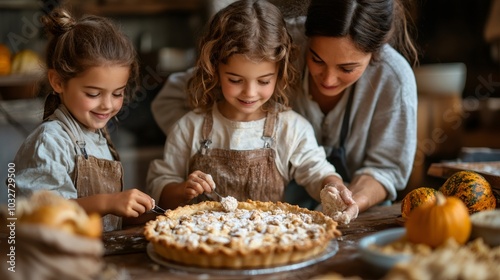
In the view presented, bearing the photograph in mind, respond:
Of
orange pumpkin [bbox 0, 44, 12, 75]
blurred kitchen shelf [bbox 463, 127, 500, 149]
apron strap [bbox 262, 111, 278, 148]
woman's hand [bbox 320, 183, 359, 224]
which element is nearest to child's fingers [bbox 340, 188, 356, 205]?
woman's hand [bbox 320, 183, 359, 224]

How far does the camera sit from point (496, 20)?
4758 millimetres

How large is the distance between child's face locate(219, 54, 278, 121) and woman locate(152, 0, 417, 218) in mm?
225

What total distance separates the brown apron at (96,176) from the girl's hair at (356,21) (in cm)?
86

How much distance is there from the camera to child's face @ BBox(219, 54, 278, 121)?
6.98ft

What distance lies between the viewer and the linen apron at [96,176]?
2.02 meters

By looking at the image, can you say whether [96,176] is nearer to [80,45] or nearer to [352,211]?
[80,45]

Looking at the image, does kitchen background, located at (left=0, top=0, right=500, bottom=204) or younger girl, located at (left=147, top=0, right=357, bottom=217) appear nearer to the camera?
younger girl, located at (left=147, top=0, right=357, bottom=217)

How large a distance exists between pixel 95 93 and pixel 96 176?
0.90ft

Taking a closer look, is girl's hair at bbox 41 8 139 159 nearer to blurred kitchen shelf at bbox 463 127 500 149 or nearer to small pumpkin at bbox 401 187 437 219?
Result: small pumpkin at bbox 401 187 437 219

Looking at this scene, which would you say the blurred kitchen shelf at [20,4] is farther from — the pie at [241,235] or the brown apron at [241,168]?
the pie at [241,235]

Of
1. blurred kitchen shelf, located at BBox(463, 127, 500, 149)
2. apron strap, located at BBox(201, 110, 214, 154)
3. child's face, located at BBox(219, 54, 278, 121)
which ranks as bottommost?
blurred kitchen shelf, located at BBox(463, 127, 500, 149)

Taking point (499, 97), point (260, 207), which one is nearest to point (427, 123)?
point (499, 97)

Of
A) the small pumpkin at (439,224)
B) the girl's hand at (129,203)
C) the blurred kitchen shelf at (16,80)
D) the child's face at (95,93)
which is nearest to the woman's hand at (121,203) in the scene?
the girl's hand at (129,203)

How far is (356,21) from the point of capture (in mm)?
2186
